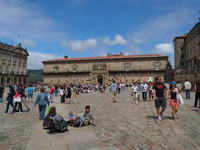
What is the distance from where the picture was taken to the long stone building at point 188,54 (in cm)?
2819

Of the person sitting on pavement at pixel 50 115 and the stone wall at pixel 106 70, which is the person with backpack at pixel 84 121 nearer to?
the person sitting on pavement at pixel 50 115

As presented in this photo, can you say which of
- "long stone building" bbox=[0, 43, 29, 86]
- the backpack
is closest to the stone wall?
"long stone building" bbox=[0, 43, 29, 86]

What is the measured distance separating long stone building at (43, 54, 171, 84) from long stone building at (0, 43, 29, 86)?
26.9 ft

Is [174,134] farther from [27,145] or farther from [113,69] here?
[113,69]

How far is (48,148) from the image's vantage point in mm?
4926

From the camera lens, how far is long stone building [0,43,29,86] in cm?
5867

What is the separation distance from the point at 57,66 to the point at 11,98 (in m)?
54.7

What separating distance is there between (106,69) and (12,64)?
2860cm

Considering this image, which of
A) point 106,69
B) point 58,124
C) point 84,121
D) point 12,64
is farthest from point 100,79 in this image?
point 58,124

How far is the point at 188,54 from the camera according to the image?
1706 inches

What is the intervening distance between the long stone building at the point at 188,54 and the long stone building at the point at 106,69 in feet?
23.2

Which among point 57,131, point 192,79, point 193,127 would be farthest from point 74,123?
point 192,79

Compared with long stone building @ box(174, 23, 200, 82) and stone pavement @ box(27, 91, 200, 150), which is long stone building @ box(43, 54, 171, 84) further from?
stone pavement @ box(27, 91, 200, 150)

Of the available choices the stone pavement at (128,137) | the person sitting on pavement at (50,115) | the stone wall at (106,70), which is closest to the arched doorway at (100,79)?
the stone wall at (106,70)
